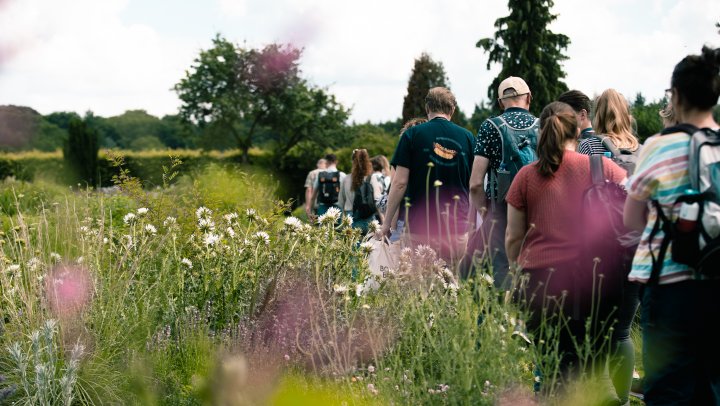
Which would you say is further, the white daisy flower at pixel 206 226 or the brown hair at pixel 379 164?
the brown hair at pixel 379 164

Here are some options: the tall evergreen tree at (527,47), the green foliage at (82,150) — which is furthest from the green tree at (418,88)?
the green foliage at (82,150)

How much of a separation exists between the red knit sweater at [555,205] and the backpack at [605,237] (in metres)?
0.04

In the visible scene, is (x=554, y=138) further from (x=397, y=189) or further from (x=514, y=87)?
(x=397, y=189)

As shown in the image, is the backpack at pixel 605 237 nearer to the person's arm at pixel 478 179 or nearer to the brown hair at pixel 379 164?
the person's arm at pixel 478 179

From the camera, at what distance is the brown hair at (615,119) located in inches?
186

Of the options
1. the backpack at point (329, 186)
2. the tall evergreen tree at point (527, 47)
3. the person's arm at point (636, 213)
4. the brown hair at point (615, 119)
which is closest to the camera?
the person's arm at point (636, 213)

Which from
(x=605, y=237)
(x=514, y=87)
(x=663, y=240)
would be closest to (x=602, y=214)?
(x=605, y=237)

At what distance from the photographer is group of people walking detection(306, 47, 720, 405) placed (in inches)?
114

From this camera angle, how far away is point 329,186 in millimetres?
10992

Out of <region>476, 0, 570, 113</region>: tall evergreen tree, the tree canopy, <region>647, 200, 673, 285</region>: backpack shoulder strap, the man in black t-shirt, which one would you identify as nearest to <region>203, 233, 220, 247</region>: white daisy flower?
the man in black t-shirt

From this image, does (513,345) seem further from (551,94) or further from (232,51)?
(232,51)

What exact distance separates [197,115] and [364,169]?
1466 inches

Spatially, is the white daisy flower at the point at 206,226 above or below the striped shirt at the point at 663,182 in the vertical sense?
below

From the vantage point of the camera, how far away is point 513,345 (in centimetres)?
309
